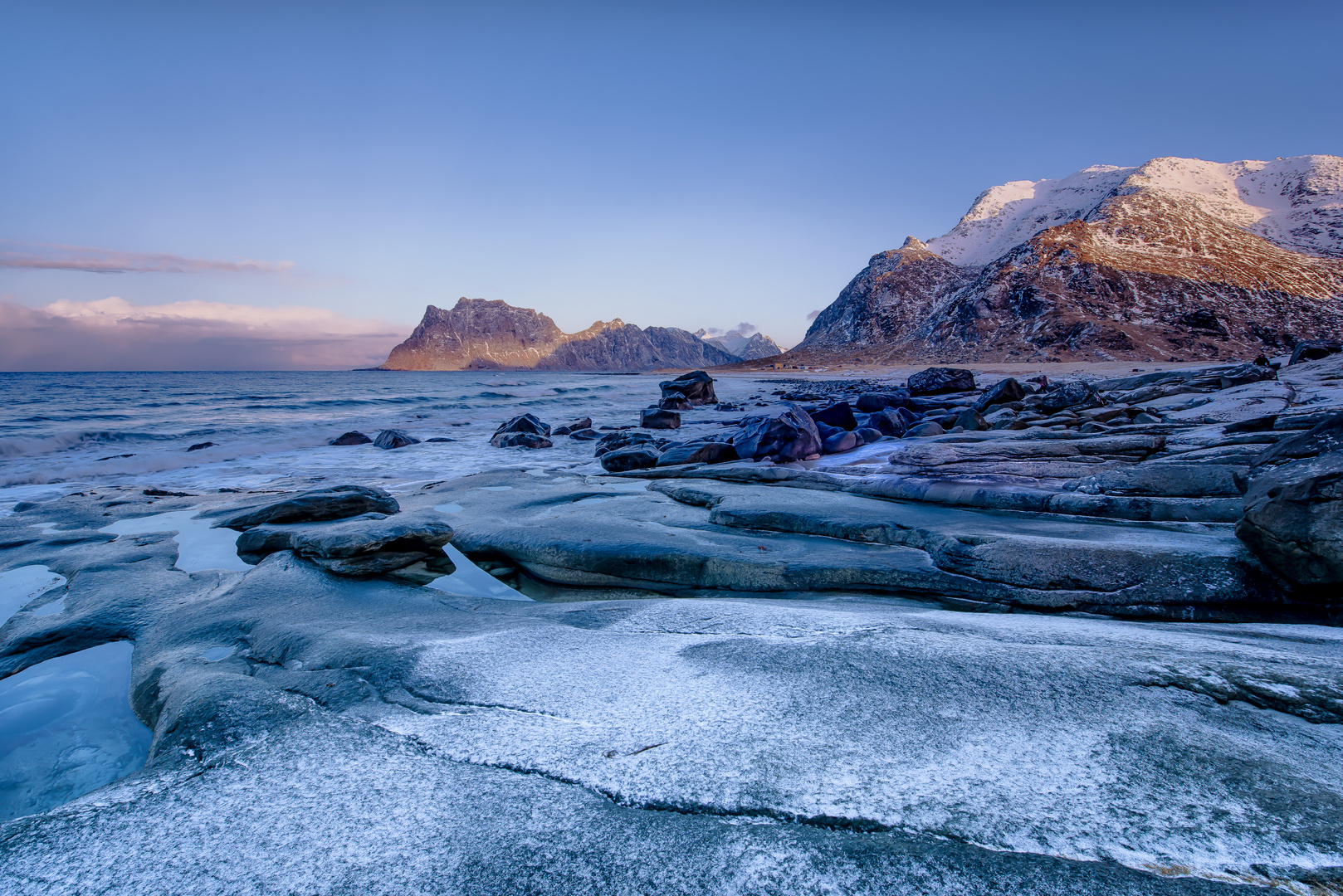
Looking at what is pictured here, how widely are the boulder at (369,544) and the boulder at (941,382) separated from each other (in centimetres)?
1671

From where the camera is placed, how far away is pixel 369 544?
3553 millimetres

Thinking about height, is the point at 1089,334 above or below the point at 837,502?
above

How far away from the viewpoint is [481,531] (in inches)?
171

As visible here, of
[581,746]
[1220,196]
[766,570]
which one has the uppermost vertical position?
[1220,196]

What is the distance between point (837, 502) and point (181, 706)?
4037mm

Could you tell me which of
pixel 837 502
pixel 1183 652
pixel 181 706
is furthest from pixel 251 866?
pixel 837 502

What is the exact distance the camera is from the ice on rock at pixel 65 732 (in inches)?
70.1

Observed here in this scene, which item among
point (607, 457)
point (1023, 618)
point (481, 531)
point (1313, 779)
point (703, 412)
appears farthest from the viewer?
point (703, 412)

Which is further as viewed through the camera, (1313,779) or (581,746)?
(581,746)

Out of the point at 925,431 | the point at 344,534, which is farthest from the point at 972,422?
the point at 344,534

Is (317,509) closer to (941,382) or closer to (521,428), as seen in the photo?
(521,428)

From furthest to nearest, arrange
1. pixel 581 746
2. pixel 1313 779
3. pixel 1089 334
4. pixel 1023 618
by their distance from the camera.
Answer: pixel 1089 334 < pixel 1023 618 < pixel 581 746 < pixel 1313 779

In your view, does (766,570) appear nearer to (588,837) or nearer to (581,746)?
(581,746)

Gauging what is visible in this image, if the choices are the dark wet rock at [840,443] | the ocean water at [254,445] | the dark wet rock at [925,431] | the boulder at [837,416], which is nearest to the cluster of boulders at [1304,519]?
the dark wet rock at [840,443]
